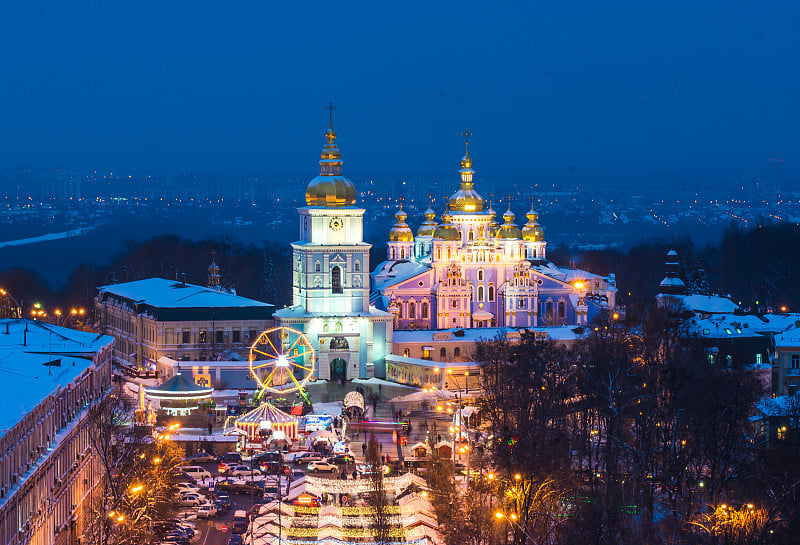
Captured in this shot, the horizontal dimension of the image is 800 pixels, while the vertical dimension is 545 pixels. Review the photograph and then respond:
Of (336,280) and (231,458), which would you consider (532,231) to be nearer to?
(336,280)

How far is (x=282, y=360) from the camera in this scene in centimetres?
7231

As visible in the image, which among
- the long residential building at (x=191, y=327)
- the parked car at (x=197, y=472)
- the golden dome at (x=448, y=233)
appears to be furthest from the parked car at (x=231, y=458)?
the golden dome at (x=448, y=233)

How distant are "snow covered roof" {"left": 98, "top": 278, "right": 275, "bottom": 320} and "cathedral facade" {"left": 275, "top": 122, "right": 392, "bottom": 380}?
2.14 meters

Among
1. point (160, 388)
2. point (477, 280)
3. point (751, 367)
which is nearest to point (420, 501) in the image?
point (160, 388)

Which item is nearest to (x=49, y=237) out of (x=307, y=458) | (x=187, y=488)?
(x=307, y=458)

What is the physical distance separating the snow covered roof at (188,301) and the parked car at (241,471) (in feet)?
85.8

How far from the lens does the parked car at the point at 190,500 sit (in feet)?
167

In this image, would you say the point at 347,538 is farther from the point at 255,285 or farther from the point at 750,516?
the point at 255,285

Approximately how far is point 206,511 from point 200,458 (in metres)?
8.28

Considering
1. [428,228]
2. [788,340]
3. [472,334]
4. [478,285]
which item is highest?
[428,228]

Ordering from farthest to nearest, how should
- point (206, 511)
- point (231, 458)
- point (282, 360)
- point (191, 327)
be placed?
point (191, 327) < point (282, 360) < point (231, 458) < point (206, 511)

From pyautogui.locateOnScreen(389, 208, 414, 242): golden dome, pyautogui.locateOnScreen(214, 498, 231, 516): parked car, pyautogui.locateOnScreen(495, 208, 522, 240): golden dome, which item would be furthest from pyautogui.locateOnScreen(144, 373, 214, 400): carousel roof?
pyautogui.locateOnScreen(389, 208, 414, 242): golden dome

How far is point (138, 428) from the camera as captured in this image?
59.3 m

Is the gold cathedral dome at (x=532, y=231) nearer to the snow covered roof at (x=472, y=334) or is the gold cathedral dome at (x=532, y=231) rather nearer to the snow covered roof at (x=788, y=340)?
the snow covered roof at (x=472, y=334)
